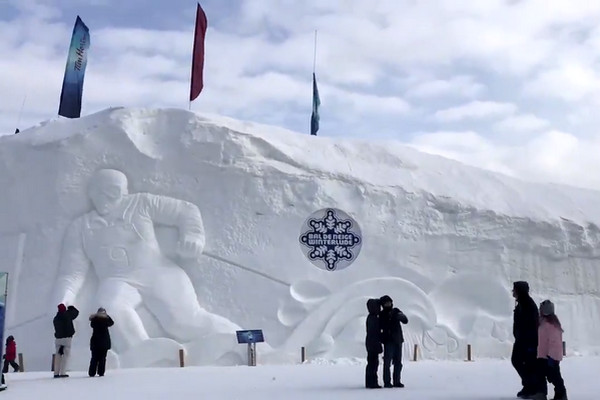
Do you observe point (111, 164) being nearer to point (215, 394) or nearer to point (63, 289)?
point (63, 289)

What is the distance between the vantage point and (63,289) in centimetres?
1434

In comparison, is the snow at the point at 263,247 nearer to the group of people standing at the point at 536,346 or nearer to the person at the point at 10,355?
the person at the point at 10,355

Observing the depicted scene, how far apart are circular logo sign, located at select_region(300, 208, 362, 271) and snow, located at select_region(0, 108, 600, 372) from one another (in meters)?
0.15

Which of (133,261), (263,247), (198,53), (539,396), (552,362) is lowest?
(539,396)

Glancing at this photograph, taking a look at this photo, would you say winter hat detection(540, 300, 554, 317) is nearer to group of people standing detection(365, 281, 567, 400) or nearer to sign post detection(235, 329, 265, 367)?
group of people standing detection(365, 281, 567, 400)

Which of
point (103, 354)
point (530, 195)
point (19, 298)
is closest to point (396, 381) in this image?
point (103, 354)

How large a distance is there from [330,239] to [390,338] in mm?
7220

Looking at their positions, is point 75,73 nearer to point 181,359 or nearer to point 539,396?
point 181,359

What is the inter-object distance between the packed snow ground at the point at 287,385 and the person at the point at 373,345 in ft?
0.67

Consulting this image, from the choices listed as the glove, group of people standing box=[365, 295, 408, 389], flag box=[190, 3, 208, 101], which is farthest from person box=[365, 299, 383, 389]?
flag box=[190, 3, 208, 101]

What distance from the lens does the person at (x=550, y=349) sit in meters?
6.66

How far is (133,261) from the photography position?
1452cm

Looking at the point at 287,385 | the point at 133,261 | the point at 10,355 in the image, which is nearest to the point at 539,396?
the point at 287,385

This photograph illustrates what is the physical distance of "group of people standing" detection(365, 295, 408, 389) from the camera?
8297 mm
